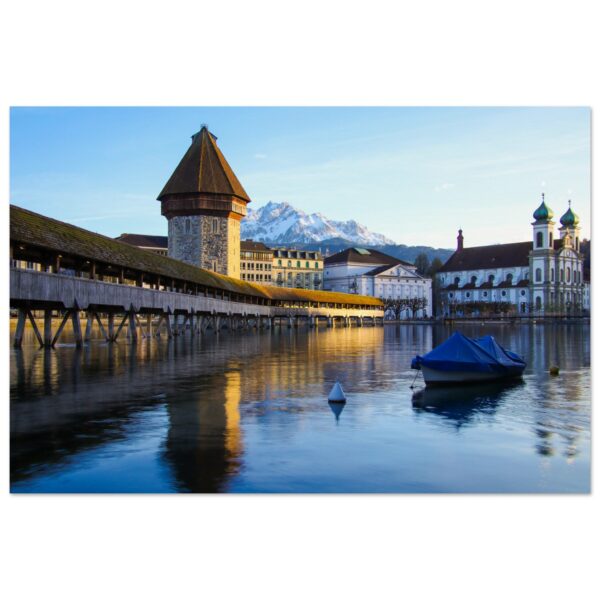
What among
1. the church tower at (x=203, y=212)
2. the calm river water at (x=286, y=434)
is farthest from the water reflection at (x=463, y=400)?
the church tower at (x=203, y=212)

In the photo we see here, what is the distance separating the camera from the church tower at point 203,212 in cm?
8925

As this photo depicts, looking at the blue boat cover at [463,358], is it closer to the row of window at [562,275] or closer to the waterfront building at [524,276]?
the waterfront building at [524,276]

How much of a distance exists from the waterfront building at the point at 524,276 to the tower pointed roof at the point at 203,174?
71510 millimetres

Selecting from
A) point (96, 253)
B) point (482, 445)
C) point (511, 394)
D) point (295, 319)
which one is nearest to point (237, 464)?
point (482, 445)

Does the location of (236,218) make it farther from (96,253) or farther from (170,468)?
(170,468)

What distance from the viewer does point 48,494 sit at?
31.3 ft

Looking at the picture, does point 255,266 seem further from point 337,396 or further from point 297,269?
point 337,396

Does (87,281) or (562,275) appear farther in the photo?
(562,275)

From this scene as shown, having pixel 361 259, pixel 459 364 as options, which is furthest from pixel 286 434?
pixel 361 259

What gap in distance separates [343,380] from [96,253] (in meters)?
16.2

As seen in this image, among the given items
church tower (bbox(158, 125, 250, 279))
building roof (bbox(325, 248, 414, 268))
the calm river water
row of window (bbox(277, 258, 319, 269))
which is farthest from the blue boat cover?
building roof (bbox(325, 248, 414, 268))

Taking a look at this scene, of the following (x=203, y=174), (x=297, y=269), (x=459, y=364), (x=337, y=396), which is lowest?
(x=337, y=396)

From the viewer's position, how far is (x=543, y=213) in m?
143

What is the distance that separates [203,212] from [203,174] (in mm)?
5119
